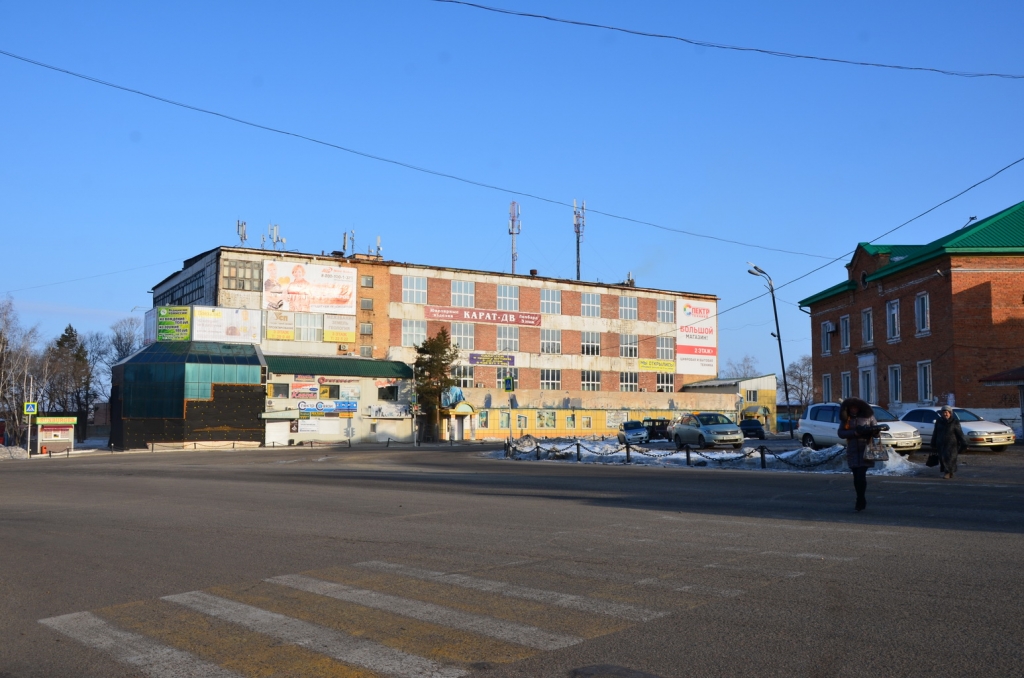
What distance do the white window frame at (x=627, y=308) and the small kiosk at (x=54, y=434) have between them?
4739cm

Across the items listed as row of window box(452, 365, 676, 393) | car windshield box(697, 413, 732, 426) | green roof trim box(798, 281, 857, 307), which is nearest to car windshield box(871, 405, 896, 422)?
car windshield box(697, 413, 732, 426)

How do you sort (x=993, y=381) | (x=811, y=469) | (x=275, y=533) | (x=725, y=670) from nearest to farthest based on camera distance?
(x=725, y=670) → (x=275, y=533) → (x=811, y=469) → (x=993, y=381)

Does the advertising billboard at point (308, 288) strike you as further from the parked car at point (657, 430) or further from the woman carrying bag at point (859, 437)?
the woman carrying bag at point (859, 437)

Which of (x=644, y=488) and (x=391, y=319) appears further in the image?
(x=391, y=319)

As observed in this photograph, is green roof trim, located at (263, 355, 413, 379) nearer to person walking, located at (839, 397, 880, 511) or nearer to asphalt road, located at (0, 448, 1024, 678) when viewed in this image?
asphalt road, located at (0, 448, 1024, 678)

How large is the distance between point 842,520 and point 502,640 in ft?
24.4

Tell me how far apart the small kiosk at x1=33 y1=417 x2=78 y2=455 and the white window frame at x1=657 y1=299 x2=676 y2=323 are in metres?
51.5

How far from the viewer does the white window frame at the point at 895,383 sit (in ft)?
137

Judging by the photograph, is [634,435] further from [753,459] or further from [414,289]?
[414,289]

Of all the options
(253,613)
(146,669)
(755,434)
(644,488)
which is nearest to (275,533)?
(253,613)

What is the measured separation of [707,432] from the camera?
36.4 meters

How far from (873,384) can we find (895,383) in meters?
2.11

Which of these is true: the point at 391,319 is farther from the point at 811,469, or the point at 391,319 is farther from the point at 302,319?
the point at 811,469

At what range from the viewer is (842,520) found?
38.7 ft
